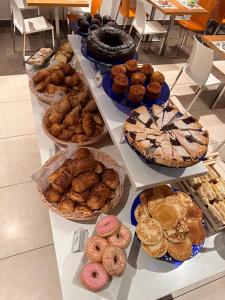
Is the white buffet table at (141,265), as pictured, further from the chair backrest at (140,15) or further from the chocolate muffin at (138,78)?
the chair backrest at (140,15)

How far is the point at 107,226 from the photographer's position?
2.83ft

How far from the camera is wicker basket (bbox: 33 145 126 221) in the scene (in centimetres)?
97

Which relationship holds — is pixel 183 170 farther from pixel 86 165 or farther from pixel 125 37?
pixel 125 37

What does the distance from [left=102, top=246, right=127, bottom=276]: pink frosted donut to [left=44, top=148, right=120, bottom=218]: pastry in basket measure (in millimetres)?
189

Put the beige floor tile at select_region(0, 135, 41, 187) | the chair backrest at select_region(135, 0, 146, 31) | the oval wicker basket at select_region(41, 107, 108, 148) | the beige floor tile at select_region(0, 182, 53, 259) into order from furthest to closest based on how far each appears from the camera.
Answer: the chair backrest at select_region(135, 0, 146, 31) < the beige floor tile at select_region(0, 135, 41, 187) < the beige floor tile at select_region(0, 182, 53, 259) < the oval wicker basket at select_region(41, 107, 108, 148)

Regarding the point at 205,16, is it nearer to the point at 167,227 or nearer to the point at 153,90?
the point at 153,90

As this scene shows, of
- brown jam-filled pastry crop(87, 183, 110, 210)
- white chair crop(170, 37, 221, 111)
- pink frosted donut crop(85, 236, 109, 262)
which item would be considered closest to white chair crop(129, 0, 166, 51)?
white chair crop(170, 37, 221, 111)

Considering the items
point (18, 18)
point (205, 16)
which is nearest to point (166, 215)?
point (18, 18)

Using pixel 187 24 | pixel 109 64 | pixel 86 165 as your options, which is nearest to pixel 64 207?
pixel 86 165

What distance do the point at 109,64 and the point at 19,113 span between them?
139 cm

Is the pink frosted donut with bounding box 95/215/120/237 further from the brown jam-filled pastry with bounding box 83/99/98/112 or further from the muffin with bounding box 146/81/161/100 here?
the brown jam-filled pastry with bounding box 83/99/98/112

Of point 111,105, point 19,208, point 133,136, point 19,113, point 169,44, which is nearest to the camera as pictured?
point 133,136

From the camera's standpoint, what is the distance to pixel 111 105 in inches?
38.3

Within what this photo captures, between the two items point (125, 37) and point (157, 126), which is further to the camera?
point (125, 37)
